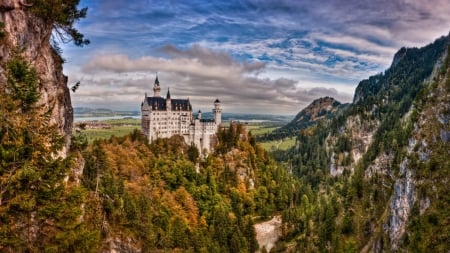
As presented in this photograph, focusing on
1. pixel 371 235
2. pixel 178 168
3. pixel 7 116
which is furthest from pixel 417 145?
pixel 7 116

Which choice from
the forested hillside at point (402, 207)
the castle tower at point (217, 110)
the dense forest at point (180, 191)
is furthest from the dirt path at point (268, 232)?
the castle tower at point (217, 110)

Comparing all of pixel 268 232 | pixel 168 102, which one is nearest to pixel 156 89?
pixel 168 102

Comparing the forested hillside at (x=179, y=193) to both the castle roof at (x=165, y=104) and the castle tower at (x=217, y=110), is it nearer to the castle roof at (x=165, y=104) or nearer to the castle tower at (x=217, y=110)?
the castle tower at (x=217, y=110)

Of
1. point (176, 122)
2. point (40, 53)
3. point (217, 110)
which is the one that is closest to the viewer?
point (40, 53)

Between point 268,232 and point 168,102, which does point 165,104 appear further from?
point 268,232

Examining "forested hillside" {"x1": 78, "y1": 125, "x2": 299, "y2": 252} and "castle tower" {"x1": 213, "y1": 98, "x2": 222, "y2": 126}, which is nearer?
"forested hillside" {"x1": 78, "y1": 125, "x2": 299, "y2": 252}

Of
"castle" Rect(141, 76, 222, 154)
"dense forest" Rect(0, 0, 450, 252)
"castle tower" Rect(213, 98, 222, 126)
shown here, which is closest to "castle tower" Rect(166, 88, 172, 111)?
"castle" Rect(141, 76, 222, 154)

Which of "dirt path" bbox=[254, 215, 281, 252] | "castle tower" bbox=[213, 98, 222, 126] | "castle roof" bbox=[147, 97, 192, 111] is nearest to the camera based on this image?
"dirt path" bbox=[254, 215, 281, 252]

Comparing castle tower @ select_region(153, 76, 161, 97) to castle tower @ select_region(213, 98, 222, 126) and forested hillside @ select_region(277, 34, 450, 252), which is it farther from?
forested hillside @ select_region(277, 34, 450, 252)
